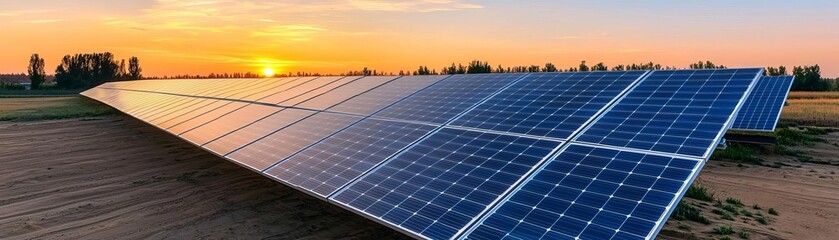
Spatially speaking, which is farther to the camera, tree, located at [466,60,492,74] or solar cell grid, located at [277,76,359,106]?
tree, located at [466,60,492,74]

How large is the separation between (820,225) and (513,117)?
7.94 metres

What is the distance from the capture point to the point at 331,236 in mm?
9703

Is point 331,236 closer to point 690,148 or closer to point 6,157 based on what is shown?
point 690,148

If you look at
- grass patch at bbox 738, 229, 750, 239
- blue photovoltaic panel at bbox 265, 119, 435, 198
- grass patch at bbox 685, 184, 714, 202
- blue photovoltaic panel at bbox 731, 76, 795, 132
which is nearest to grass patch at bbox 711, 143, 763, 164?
blue photovoltaic panel at bbox 731, 76, 795, 132

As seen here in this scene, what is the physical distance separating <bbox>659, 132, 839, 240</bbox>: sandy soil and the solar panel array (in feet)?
10.8

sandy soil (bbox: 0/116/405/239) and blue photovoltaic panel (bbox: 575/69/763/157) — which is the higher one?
blue photovoltaic panel (bbox: 575/69/763/157)

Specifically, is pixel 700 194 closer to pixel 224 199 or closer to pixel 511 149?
pixel 511 149

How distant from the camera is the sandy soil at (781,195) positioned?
10.4m

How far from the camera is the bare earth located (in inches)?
403

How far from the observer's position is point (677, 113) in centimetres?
888

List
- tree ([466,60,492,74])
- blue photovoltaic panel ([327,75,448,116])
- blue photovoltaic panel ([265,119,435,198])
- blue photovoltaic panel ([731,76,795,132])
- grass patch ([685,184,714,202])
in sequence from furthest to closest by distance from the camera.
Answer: tree ([466,60,492,74])
blue photovoltaic panel ([731,76,795,132])
blue photovoltaic panel ([327,75,448,116])
grass patch ([685,184,714,202])
blue photovoltaic panel ([265,119,435,198])

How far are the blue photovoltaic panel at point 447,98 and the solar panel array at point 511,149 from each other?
0.20 ft

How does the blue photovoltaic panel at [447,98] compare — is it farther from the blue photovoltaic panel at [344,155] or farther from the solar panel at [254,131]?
the solar panel at [254,131]

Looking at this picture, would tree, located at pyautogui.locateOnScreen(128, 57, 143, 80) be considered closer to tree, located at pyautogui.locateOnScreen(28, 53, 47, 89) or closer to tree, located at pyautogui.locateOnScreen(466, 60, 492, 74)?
tree, located at pyautogui.locateOnScreen(28, 53, 47, 89)
